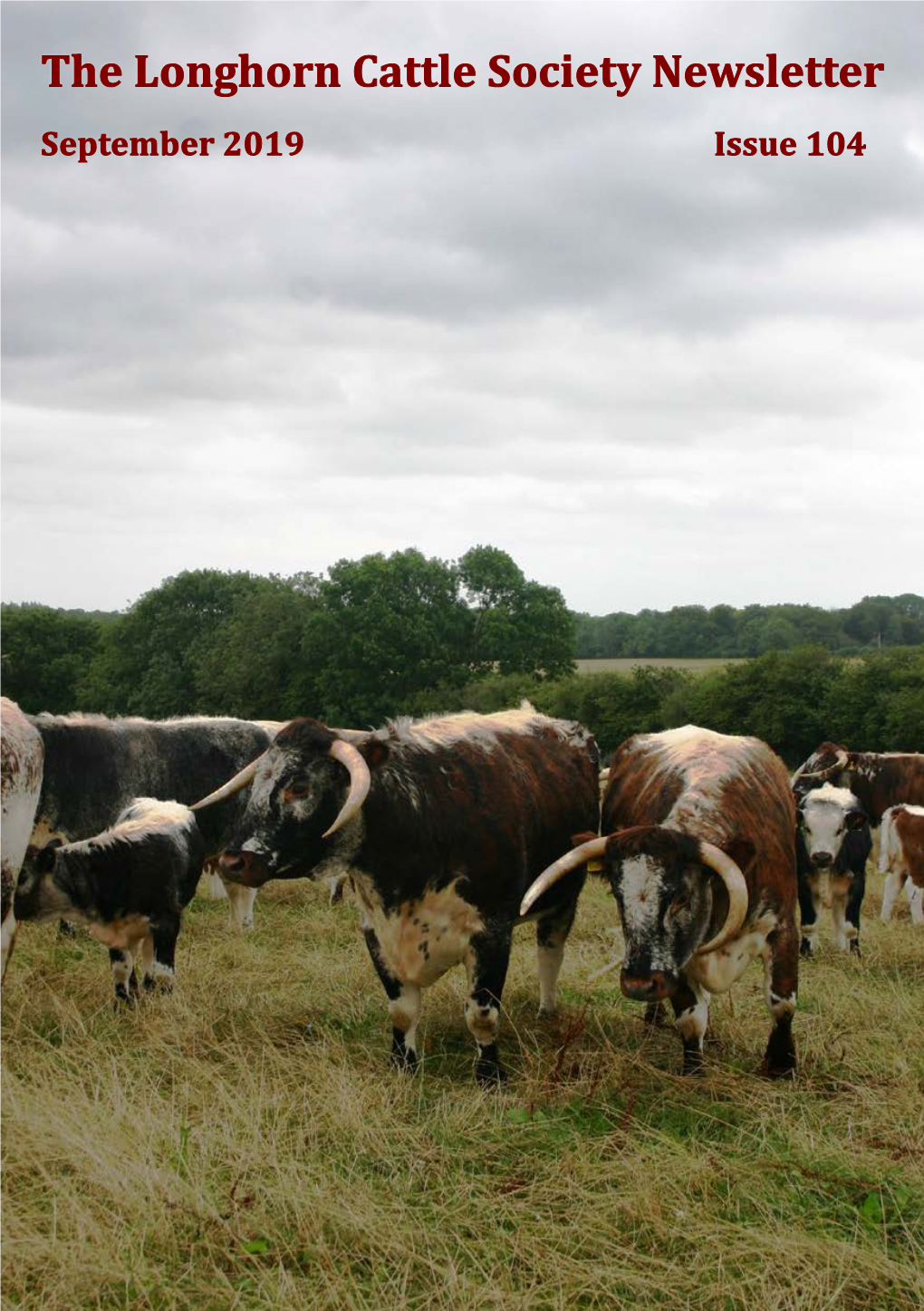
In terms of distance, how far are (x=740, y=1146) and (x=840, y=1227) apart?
743 millimetres

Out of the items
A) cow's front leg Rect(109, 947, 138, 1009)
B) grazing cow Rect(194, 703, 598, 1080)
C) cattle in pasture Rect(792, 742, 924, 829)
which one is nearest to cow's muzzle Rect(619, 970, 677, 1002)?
grazing cow Rect(194, 703, 598, 1080)

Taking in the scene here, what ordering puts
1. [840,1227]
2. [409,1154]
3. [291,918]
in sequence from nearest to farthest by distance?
[840,1227] < [409,1154] < [291,918]

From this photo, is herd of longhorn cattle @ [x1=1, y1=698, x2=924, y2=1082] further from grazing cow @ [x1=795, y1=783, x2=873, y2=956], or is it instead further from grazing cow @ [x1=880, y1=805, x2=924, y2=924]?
grazing cow @ [x1=880, y1=805, x2=924, y2=924]

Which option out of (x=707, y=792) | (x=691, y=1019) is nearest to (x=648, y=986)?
(x=691, y=1019)

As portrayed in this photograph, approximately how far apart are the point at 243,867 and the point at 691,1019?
255 cm

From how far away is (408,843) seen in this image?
629cm

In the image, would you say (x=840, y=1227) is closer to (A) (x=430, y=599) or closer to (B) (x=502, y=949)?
(B) (x=502, y=949)

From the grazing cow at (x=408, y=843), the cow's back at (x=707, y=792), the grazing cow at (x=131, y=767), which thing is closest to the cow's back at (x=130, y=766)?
the grazing cow at (x=131, y=767)

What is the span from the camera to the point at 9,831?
22.4 feet

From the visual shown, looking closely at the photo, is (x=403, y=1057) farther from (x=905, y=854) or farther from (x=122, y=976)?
(x=905, y=854)

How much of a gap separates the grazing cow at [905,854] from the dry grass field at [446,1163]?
204 inches

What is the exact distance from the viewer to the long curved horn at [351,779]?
5.72 m

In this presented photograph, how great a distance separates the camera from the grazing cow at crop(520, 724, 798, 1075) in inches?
217

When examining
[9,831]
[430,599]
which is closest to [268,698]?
[430,599]
